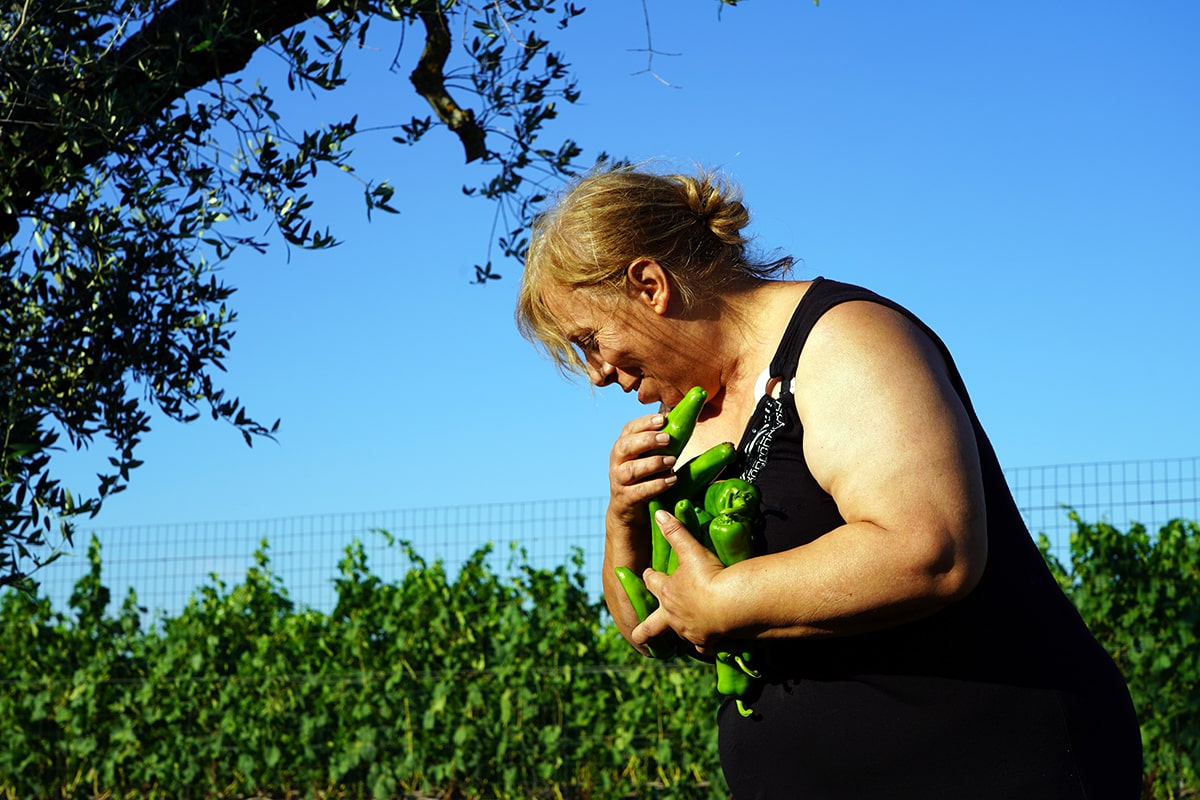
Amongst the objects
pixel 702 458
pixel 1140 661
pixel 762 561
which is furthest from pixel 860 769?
pixel 1140 661

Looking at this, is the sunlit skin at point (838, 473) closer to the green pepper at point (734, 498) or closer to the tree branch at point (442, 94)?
the green pepper at point (734, 498)

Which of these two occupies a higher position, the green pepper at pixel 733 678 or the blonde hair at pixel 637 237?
the blonde hair at pixel 637 237

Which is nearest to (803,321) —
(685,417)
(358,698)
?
(685,417)

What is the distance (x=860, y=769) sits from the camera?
1817mm

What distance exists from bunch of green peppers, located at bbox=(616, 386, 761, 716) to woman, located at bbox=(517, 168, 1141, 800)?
0.10 ft

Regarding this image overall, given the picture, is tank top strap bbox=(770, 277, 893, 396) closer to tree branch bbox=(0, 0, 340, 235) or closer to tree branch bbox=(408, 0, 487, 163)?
tree branch bbox=(0, 0, 340, 235)

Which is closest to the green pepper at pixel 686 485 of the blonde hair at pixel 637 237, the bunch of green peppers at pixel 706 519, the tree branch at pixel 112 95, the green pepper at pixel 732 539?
the bunch of green peppers at pixel 706 519

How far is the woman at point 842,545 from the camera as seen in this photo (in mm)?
1649

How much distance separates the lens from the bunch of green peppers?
1865mm

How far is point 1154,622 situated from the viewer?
6441 millimetres

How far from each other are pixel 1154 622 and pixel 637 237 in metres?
5.45

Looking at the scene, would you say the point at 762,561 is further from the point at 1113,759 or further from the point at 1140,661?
the point at 1140,661

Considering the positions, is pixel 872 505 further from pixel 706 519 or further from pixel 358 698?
pixel 358 698

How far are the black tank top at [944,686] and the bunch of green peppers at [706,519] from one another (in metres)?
0.05
